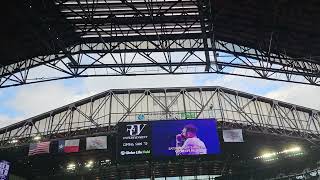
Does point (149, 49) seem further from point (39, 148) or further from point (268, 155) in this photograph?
point (268, 155)

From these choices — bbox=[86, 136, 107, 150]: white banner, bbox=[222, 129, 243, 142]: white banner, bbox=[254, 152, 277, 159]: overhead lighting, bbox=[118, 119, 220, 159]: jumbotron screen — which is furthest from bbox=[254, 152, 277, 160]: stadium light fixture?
bbox=[86, 136, 107, 150]: white banner

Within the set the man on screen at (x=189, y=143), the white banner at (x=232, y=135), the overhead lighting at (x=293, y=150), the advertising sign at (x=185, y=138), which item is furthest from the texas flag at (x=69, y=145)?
the overhead lighting at (x=293, y=150)

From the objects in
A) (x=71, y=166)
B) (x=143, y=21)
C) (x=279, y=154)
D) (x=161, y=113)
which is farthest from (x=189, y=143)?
(x=279, y=154)

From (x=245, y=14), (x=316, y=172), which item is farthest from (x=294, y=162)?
(x=245, y=14)

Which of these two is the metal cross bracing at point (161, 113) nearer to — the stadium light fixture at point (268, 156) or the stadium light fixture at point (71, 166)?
the stadium light fixture at point (71, 166)

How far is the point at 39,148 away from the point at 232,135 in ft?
53.5

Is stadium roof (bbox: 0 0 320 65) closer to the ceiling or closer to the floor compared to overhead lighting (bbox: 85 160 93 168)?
closer to the ceiling

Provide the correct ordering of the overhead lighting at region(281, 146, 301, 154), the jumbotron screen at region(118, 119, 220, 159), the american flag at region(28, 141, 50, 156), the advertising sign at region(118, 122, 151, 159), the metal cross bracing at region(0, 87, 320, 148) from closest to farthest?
the advertising sign at region(118, 122, 151, 159) → the jumbotron screen at region(118, 119, 220, 159) → the american flag at region(28, 141, 50, 156) → the metal cross bracing at region(0, 87, 320, 148) → the overhead lighting at region(281, 146, 301, 154)

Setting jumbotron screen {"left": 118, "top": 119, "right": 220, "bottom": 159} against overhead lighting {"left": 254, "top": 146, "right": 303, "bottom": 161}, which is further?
overhead lighting {"left": 254, "top": 146, "right": 303, "bottom": 161}

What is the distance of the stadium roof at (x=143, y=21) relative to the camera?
16.7 metres

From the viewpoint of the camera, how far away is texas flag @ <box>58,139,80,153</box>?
3020cm

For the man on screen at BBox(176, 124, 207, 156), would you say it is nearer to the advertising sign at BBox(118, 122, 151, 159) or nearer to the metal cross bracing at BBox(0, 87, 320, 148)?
the advertising sign at BBox(118, 122, 151, 159)

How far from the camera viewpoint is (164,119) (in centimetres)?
3381

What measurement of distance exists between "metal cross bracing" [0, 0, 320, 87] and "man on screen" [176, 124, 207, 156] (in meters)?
7.81
